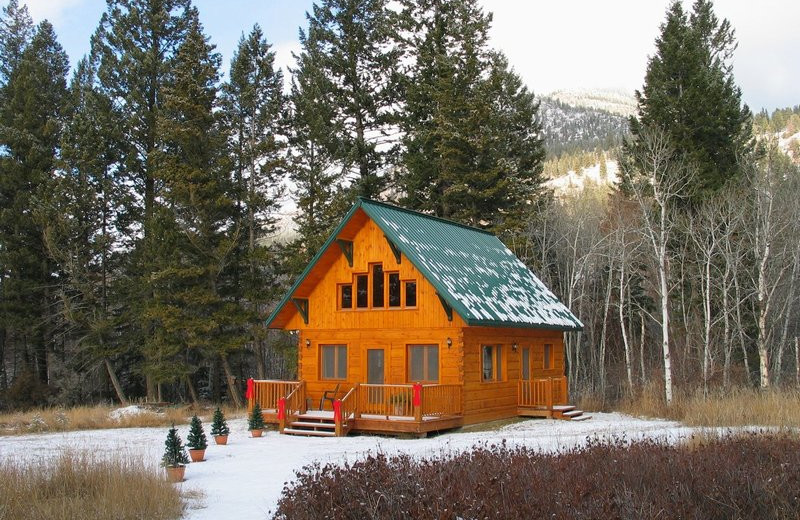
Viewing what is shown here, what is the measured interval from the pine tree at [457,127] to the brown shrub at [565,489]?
23.2m

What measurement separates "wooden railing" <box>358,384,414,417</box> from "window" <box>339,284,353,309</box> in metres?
3.15

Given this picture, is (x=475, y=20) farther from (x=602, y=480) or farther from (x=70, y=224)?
(x=602, y=480)

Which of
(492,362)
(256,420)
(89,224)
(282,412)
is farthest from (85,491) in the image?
(89,224)

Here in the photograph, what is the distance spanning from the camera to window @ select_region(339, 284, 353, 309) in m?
22.4

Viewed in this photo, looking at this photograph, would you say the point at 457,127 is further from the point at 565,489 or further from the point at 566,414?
the point at 565,489

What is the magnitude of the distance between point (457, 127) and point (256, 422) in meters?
17.2

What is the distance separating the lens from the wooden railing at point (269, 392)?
22125 mm

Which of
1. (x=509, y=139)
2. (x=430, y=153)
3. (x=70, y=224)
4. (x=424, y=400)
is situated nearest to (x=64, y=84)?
(x=70, y=224)

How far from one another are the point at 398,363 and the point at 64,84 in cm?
2811

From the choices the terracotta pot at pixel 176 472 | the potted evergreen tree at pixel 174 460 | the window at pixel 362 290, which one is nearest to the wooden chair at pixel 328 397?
A: the window at pixel 362 290

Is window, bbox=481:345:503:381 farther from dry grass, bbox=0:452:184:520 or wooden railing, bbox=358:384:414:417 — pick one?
dry grass, bbox=0:452:184:520

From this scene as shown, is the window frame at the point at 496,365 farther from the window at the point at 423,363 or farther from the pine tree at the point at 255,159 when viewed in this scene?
the pine tree at the point at 255,159

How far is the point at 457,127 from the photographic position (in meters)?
32.0

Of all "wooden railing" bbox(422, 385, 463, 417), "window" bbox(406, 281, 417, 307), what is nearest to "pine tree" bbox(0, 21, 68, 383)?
"window" bbox(406, 281, 417, 307)
